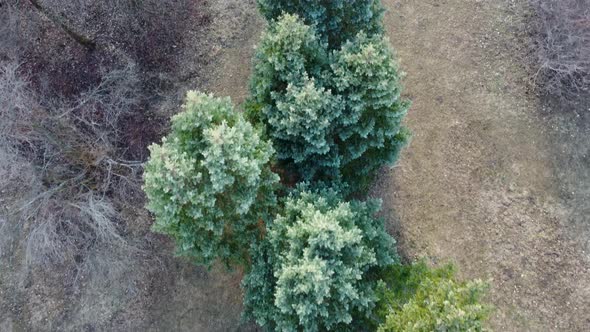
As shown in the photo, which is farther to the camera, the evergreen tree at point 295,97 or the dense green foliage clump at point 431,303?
the evergreen tree at point 295,97

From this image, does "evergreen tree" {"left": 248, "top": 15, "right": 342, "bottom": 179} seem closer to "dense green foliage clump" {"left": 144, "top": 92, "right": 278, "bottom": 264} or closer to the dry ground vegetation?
"dense green foliage clump" {"left": 144, "top": 92, "right": 278, "bottom": 264}

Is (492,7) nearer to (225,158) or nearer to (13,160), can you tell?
(225,158)

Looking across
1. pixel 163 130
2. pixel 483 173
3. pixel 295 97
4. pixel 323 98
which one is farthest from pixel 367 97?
pixel 163 130

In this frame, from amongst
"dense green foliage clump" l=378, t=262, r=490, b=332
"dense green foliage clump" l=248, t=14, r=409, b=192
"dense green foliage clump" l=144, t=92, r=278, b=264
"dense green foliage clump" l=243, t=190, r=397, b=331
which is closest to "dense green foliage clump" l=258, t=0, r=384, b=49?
"dense green foliage clump" l=248, t=14, r=409, b=192

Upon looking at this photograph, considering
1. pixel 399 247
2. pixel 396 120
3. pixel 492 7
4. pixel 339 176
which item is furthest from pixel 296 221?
pixel 492 7

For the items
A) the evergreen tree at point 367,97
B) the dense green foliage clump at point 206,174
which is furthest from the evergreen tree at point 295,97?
the dense green foliage clump at point 206,174

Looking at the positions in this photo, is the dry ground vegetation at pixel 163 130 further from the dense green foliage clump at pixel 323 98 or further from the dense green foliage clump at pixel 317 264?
the dense green foliage clump at pixel 323 98

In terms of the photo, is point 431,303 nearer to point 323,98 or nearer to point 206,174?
point 323,98
